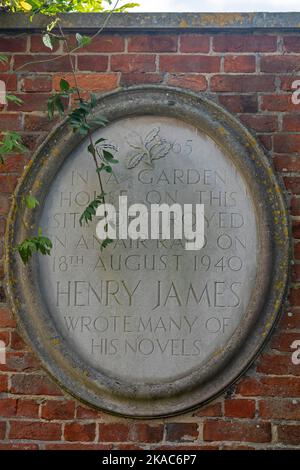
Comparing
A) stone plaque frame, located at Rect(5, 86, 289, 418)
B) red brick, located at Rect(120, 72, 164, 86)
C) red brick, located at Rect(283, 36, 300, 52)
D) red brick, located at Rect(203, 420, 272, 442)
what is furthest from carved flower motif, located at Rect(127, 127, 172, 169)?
red brick, located at Rect(203, 420, 272, 442)

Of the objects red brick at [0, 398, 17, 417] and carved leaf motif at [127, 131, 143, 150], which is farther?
carved leaf motif at [127, 131, 143, 150]

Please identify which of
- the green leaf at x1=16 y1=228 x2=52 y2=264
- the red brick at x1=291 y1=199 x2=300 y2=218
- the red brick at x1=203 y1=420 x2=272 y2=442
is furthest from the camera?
the red brick at x1=291 y1=199 x2=300 y2=218

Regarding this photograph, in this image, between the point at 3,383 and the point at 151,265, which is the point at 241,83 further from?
the point at 3,383

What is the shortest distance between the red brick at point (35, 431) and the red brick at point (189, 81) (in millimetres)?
1549

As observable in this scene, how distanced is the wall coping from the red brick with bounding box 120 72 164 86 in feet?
0.65

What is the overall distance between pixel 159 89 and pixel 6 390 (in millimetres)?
1453

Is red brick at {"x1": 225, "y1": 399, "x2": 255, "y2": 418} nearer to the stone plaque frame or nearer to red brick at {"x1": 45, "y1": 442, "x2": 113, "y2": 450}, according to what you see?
the stone plaque frame

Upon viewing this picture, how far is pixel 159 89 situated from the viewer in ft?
8.98

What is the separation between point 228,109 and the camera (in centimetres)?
272

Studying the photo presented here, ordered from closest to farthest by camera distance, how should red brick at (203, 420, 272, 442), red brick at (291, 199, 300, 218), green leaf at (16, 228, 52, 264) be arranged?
green leaf at (16, 228, 52, 264), red brick at (203, 420, 272, 442), red brick at (291, 199, 300, 218)

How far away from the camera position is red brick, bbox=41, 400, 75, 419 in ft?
8.54

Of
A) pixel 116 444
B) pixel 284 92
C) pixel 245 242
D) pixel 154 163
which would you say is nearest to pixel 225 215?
pixel 245 242
